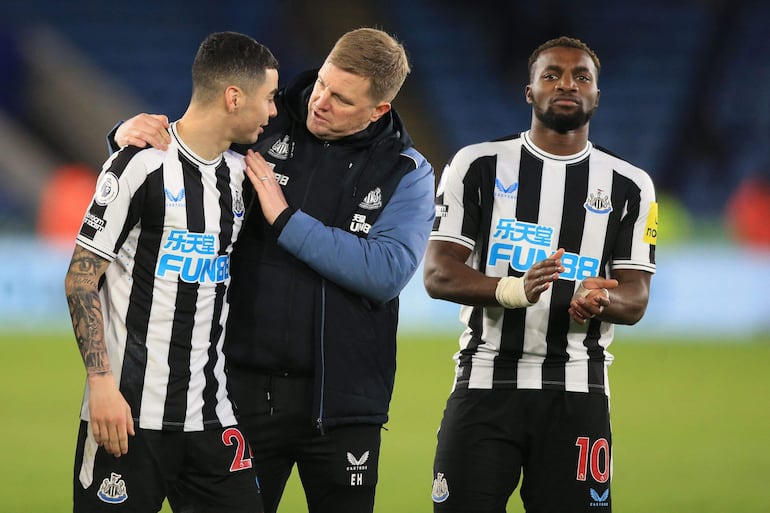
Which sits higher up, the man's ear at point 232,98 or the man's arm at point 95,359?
the man's ear at point 232,98

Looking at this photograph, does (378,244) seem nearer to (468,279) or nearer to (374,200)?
(374,200)

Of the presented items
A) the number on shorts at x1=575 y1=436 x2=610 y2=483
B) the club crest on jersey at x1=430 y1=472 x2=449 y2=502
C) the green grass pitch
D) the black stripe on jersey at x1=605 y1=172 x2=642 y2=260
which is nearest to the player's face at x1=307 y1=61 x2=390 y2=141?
the black stripe on jersey at x1=605 y1=172 x2=642 y2=260

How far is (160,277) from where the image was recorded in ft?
10.6

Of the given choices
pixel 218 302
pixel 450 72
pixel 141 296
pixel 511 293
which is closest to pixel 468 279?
pixel 511 293

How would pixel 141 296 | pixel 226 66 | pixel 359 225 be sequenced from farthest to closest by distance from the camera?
pixel 359 225
pixel 226 66
pixel 141 296

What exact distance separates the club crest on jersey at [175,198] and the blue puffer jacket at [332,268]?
0.30m

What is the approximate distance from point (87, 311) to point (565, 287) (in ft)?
5.24

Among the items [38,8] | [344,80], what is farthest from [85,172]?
[344,80]

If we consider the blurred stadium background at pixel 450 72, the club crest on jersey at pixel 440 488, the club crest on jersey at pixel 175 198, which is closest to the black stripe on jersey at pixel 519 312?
the club crest on jersey at pixel 440 488

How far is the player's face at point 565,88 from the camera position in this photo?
3824mm

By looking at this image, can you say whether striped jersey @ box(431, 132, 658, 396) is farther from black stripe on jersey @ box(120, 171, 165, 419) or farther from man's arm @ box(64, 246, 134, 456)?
man's arm @ box(64, 246, 134, 456)

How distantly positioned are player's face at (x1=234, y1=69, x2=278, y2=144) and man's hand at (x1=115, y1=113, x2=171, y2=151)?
22 centimetres

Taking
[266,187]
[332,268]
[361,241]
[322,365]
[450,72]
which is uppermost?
[450,72]

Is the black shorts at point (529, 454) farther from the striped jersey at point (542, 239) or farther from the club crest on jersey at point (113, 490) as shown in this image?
the club crest on jersey at point (113, 490)
